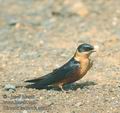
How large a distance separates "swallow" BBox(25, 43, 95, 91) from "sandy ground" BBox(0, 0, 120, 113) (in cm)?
17

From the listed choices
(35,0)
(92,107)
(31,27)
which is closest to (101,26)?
(31,27)

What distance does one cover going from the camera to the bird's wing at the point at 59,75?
33.3 feet

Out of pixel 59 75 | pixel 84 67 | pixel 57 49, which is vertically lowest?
pixel 57 49

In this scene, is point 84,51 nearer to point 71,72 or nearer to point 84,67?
point 84,67

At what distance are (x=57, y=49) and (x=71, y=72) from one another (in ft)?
11.6

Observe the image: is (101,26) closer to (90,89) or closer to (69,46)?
(69,46)

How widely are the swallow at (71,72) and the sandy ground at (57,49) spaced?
170 millimetres

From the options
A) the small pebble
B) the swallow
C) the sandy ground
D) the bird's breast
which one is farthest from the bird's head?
the small pebble

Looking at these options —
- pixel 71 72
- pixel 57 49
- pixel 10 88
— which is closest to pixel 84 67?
pixel 71 72

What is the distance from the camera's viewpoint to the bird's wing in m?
10.2

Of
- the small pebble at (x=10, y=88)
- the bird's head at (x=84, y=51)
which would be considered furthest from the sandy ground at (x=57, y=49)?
the bird's head at (x=84, y=51)

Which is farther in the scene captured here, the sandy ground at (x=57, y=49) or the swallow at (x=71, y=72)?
Result: the swallow at (x=71, y=72)

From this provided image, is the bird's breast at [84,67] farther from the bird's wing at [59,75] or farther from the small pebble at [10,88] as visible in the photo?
the small pebble at [10,88]

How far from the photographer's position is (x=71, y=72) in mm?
10148
